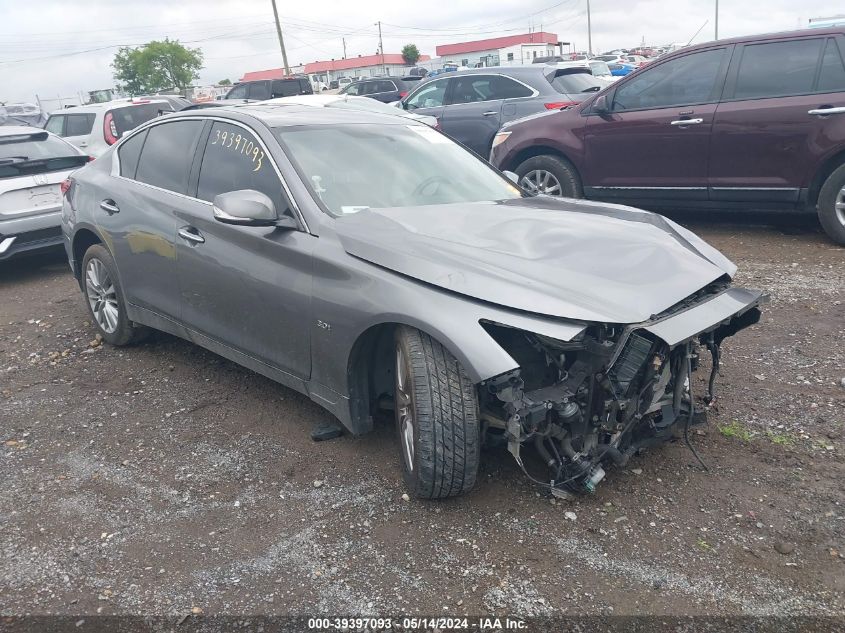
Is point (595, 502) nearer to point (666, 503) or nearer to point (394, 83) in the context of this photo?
point (666, 503)

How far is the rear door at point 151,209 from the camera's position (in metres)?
4.42

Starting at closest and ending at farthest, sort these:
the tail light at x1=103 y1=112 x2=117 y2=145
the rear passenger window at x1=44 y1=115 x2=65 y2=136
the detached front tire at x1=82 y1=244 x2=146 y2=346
Answer: 1. the detached front tire at x1=82 y1=244 x2=146 y2=346
2. the tail light at x1=103 y1=112 x2=117 y2=145
3. the rear passenger window at x1=44 y1=115 x2=65 y2=136

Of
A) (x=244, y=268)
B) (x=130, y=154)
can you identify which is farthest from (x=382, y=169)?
(x=130, y=154)

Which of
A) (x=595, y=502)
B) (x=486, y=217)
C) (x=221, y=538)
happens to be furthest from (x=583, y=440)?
(x=221, y=538)

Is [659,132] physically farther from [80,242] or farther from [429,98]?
[80,242]

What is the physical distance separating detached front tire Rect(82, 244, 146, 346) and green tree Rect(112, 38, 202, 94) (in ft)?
236

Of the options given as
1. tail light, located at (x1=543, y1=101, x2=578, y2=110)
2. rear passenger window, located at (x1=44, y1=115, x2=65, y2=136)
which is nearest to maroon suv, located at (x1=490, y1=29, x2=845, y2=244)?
tail light, located at (x1=543, y1=101, x2=578, y2=110)

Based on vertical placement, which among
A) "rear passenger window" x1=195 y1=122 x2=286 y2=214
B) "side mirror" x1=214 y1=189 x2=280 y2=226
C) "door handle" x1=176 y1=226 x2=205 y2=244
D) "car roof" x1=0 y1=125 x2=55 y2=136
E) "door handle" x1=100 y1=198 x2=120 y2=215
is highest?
"car roof" x1=0 y1=125 x2=55 y2=136

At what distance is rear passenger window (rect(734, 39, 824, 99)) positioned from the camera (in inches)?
263

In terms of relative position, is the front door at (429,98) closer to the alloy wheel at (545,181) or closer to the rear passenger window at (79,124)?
the alloy wheel at (545,181)

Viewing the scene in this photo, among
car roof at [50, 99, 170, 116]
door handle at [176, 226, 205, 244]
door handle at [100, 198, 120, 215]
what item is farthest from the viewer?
car roof at [50, 99, 170, 116]

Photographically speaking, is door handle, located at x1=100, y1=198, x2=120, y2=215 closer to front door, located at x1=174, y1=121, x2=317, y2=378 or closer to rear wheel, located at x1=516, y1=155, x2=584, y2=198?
front door, located at x1=174, y1=121, x2=317, y2=378

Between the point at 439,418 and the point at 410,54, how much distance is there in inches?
3052

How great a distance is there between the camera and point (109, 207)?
4961 millimetres
